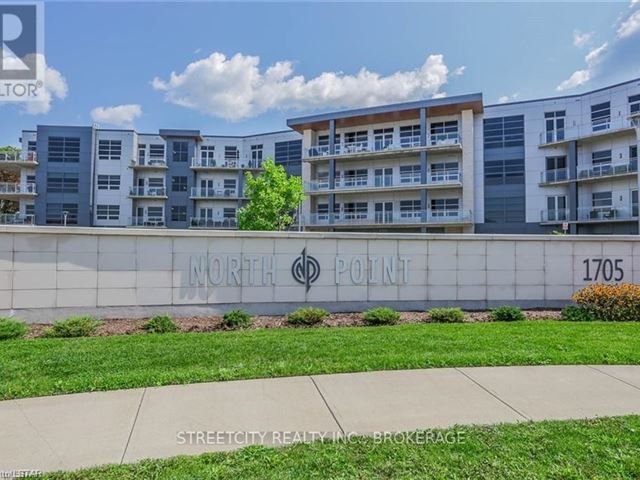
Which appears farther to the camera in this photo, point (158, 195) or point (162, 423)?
point (158, 195)

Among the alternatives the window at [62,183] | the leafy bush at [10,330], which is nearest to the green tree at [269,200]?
the leafy bush at [10,330]

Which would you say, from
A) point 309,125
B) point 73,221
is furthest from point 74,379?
point 73,221

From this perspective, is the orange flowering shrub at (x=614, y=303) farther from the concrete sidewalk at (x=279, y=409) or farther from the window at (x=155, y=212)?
the window at (x=155, y=212)

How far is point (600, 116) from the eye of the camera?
36.1 meters

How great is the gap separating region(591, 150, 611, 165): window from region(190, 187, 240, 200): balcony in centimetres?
3738

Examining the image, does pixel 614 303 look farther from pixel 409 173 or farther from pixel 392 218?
pixel 409 173

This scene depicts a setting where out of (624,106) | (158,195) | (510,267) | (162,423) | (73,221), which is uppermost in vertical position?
(624,106)

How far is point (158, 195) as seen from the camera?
167 ft

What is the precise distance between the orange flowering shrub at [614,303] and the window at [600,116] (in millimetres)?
31073

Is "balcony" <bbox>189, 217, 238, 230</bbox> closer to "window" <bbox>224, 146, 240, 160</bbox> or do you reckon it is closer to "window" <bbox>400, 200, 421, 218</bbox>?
"window" <bbox>224, 146, 240, 160</bbox>

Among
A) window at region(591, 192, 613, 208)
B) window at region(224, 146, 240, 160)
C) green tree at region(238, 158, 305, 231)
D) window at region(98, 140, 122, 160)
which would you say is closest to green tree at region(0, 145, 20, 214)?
window at region(98, 140, 122, 160)

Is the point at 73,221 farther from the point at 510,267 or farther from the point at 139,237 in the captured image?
the point at 510,267

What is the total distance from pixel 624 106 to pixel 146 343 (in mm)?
41595

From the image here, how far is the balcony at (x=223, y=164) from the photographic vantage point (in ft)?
168
